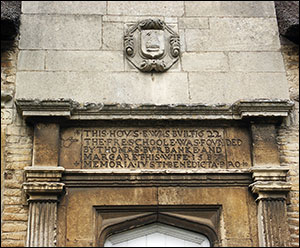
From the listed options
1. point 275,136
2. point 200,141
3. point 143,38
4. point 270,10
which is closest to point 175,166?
point 200,141

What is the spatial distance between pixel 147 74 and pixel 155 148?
3.02ft

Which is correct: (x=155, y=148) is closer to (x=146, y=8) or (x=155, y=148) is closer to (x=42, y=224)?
(x=42, y=224)

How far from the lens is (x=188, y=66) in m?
6.39

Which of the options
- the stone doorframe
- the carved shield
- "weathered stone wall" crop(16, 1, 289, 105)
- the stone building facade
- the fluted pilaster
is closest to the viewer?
the fluted pilaster

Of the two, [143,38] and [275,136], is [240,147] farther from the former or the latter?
[143,38]

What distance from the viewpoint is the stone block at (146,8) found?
6668mm

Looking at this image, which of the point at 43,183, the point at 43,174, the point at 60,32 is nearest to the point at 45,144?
the point at 43,174

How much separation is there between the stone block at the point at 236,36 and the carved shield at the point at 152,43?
1.12 feet

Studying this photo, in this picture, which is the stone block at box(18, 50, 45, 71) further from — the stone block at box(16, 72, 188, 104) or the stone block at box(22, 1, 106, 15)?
the stone block at box(22, 1, 106, 15)

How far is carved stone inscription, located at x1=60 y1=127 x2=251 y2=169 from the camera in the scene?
19.3ft

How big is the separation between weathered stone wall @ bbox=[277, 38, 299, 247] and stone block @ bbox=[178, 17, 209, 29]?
98cm

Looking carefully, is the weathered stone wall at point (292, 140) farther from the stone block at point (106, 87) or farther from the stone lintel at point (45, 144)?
the stone lintel at point (45, 144)

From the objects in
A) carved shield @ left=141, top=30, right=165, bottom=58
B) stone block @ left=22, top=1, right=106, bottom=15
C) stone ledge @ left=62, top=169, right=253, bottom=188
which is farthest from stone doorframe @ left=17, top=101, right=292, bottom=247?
stone block @ left=22, top=1, right=106, bottom=15

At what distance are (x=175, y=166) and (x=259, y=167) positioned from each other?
90 cm
